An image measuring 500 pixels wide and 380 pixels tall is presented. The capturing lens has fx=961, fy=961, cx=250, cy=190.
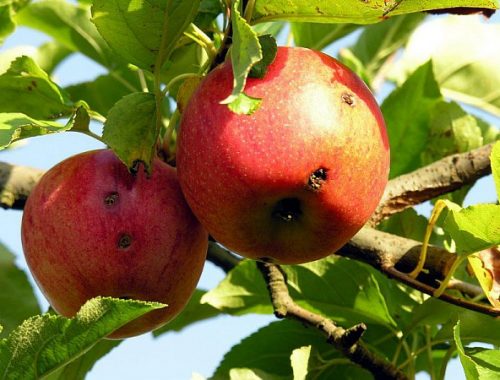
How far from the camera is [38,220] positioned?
1.49m

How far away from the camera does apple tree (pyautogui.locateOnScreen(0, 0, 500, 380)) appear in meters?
1.32

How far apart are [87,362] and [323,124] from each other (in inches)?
31.9

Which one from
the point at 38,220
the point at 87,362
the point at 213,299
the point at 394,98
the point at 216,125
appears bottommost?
the point at 87,362

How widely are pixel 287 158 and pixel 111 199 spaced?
0.34m

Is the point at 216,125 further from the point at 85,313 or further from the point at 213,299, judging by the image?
the point at 213,299

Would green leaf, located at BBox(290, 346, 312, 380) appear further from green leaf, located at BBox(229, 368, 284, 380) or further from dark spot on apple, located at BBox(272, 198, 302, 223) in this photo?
dark spot on apple, located at BBox(272, 198, 302, 223)

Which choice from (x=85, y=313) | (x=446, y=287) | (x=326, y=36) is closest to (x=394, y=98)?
(x=326, y=36)

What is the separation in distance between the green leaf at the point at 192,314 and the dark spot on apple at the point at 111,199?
2.21 feet

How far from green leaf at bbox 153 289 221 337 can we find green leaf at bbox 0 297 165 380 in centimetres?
87

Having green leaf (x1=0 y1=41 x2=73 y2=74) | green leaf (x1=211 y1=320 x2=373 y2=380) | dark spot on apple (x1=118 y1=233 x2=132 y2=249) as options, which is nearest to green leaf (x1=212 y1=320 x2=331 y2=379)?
green leaf (x1=211 y1=320 x2=373 y2=380)

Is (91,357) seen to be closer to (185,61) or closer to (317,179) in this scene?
(185,61)

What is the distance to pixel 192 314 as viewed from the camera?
2.14m

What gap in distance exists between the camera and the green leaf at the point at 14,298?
198 centimetres

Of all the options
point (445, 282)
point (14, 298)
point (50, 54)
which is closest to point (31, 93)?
point (14, 298)
